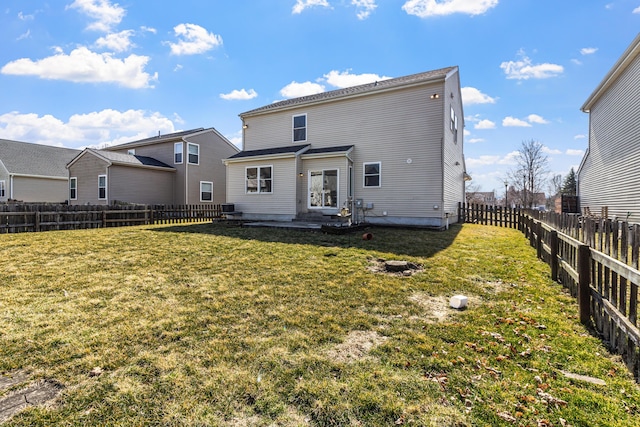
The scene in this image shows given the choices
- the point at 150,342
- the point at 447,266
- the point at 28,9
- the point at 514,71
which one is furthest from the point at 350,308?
the point at 514,71

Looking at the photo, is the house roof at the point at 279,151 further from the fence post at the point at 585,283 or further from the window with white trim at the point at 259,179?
the fence post at the point at 585,283

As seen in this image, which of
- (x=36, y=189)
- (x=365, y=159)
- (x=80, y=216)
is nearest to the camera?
(x=80, y=216)

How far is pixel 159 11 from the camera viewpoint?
10.5m

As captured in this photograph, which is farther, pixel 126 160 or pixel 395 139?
pixel 126 160

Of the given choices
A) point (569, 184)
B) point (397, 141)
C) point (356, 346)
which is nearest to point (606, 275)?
point (356, 346)

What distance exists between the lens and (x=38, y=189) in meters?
25.5

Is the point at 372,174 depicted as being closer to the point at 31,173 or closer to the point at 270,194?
the point at 270,194

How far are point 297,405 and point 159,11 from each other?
1341cm

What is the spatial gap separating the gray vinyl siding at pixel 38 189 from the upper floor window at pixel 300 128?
2412 centimetres

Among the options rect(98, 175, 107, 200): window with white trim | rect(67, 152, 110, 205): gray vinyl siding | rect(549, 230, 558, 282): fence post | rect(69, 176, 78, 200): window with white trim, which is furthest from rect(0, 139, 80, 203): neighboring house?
rect(549, 230, 558, 282): fence post

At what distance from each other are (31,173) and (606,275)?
3558 centimetres

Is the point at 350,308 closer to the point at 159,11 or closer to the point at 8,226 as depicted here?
the point at 159,11

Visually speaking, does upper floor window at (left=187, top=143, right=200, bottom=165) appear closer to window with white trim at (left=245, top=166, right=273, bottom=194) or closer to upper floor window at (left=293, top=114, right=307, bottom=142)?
window with white trim at (left=245, top=166, right=273, bottom=194)

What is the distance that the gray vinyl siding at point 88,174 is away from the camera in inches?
787
